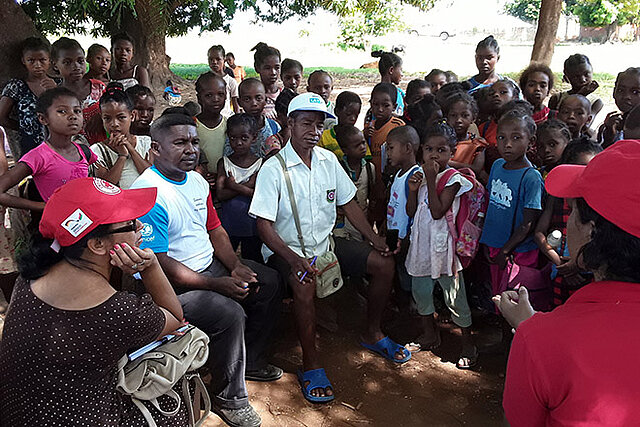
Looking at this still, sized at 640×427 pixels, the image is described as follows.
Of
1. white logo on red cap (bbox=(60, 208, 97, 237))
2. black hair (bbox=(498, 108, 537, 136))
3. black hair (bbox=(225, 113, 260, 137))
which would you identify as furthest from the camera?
black hair (bbox=(225, 113, 260, 137))

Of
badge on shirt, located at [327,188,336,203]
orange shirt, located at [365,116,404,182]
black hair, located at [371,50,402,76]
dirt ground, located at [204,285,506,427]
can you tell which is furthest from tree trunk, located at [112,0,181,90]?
dirt ground, located at [204,285,506,427]

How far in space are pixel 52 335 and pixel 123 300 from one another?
0.28 metres

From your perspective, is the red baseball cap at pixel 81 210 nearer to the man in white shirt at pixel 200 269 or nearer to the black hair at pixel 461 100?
the man in white shirt at pixel 200 269

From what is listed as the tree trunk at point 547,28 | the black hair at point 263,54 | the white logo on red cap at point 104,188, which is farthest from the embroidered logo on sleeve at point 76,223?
the tree trunk at point 547,28

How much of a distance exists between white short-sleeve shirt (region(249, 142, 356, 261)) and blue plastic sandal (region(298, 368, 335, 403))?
2.59 feet

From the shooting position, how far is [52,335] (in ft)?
6.30

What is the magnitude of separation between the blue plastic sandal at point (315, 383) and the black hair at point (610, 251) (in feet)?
7.16

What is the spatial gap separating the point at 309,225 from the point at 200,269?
802 millimetres

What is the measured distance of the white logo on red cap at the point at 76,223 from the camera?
2041 millimetres

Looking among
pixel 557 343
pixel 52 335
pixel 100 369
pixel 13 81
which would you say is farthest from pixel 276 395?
pixel 13 81

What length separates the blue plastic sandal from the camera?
326 centimetres

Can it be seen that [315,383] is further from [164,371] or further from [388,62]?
[388,62]

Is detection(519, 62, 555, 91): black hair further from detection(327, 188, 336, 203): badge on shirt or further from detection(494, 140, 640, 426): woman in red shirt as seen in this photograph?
detection(494, 140, 640, 426): woman in red shirt

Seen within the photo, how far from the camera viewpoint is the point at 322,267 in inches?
139
